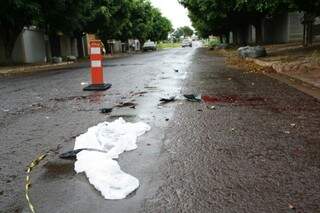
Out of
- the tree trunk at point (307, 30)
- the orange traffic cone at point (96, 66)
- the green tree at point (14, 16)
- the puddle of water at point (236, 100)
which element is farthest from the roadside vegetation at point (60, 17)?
the puddle of water at point (236, 100)

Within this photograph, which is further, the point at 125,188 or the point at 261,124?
the point at 261,124

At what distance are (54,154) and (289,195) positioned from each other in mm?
2691

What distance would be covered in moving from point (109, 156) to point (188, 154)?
2.87 feet

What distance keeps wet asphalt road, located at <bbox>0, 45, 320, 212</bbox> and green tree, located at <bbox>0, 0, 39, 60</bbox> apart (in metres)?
17.1

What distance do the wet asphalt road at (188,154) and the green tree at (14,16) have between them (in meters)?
17.1

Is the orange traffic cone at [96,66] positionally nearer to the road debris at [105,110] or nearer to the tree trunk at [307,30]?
the road debris at [105,110]

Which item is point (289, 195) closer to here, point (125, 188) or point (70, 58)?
point (125, 188)

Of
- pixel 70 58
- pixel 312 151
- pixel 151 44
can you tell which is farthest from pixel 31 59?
pixel 151 44

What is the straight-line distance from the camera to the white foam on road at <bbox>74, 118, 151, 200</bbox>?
12.4 ft

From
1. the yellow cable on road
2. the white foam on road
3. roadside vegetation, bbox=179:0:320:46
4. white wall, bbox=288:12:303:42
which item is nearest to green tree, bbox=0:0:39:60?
roadside vegetation, bbox=179:0:320:46

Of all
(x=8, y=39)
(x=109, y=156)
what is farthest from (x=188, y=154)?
(x=8, y=39)

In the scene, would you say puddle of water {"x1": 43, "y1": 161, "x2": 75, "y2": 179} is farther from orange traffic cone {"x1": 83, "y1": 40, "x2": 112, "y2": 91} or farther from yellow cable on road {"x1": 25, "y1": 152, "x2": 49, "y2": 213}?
orange traffic cone {"x1": 83, "y1": 40, "x2": 112, "y2": 91}

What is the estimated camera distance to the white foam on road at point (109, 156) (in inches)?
149

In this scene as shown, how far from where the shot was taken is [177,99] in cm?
912
